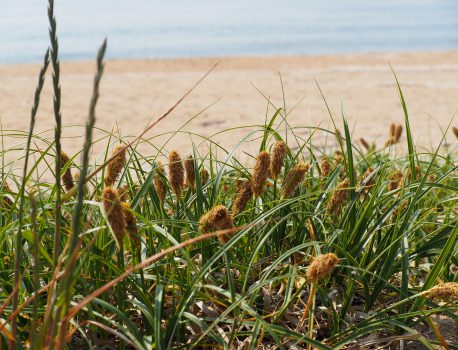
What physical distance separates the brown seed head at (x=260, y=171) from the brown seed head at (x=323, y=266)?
19.0 inches

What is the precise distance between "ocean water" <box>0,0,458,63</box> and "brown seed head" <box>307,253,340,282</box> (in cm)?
2809

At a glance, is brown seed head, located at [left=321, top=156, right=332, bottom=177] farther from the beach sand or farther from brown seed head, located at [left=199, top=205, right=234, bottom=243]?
the beach sand

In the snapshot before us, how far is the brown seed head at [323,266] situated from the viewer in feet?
4.80

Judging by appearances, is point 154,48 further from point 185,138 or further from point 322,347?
point 322,347

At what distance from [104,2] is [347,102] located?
198 feet

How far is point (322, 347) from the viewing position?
1.65 m

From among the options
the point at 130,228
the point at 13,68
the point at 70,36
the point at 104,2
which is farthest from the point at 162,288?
the point at 104,2

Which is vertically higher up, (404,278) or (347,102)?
(404,278)

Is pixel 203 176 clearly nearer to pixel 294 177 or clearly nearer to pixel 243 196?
pixel 243 196

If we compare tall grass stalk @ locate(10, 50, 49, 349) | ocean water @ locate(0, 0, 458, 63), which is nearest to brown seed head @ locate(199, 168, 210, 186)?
tall grass stalk @ locate(10, 50, 49, 349)

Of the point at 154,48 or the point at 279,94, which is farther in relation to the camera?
the point at 154,48

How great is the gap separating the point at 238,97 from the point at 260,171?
12163mm

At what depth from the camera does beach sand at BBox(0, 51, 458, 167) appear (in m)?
10.8

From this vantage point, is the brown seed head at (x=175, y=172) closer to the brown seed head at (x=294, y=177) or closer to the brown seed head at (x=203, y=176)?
the brown seed head at (x=294, y=177)
